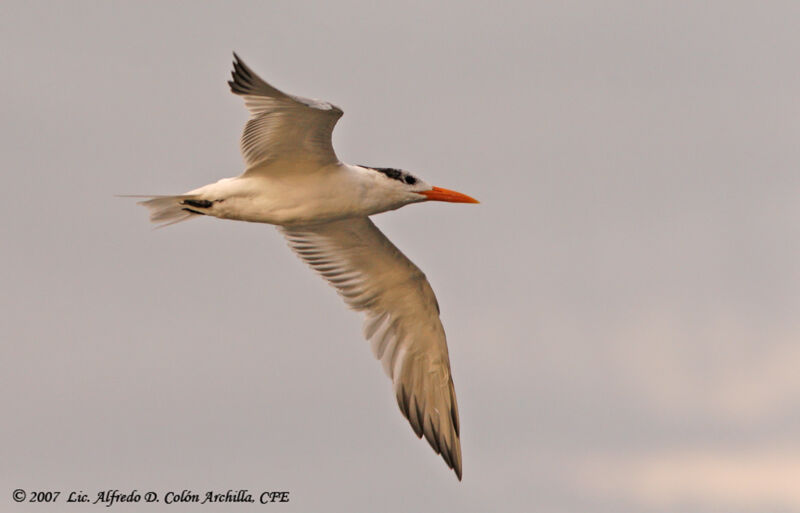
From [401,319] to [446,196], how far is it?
2.39 metres

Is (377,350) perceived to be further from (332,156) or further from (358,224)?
(332,156)

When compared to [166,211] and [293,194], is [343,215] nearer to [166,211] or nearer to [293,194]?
[293,194]

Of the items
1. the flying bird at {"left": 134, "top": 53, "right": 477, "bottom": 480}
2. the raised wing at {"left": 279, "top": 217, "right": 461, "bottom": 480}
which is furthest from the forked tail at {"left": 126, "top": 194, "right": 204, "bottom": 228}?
the raised wing at {"left": 279, "top": 217, "right": 461, "bottom": 480}

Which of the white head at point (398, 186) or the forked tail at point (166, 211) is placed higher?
the white head at point (398, 186)

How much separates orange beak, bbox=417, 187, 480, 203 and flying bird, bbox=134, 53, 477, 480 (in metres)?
0.01

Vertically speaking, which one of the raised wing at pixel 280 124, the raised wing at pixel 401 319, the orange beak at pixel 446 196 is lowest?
the raised wing at pixel 401 319

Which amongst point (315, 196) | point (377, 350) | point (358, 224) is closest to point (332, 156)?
point (315, 196)

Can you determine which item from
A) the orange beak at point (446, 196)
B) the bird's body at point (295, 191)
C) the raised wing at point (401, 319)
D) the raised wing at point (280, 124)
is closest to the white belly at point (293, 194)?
the bird's body at point (295, 191)

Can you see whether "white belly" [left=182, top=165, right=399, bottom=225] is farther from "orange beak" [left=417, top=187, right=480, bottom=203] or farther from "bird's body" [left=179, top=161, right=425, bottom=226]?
"orange beak" [left=417, top=187, right=480, bottom=203]

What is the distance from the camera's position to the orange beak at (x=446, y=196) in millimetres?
A: 17578

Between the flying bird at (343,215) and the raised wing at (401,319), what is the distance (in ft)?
0.05

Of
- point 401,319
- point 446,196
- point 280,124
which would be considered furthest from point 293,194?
point 401,319

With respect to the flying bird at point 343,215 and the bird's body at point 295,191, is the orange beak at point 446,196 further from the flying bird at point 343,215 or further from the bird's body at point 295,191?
the bird's body at point 295,191

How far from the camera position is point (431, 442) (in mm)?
19031
